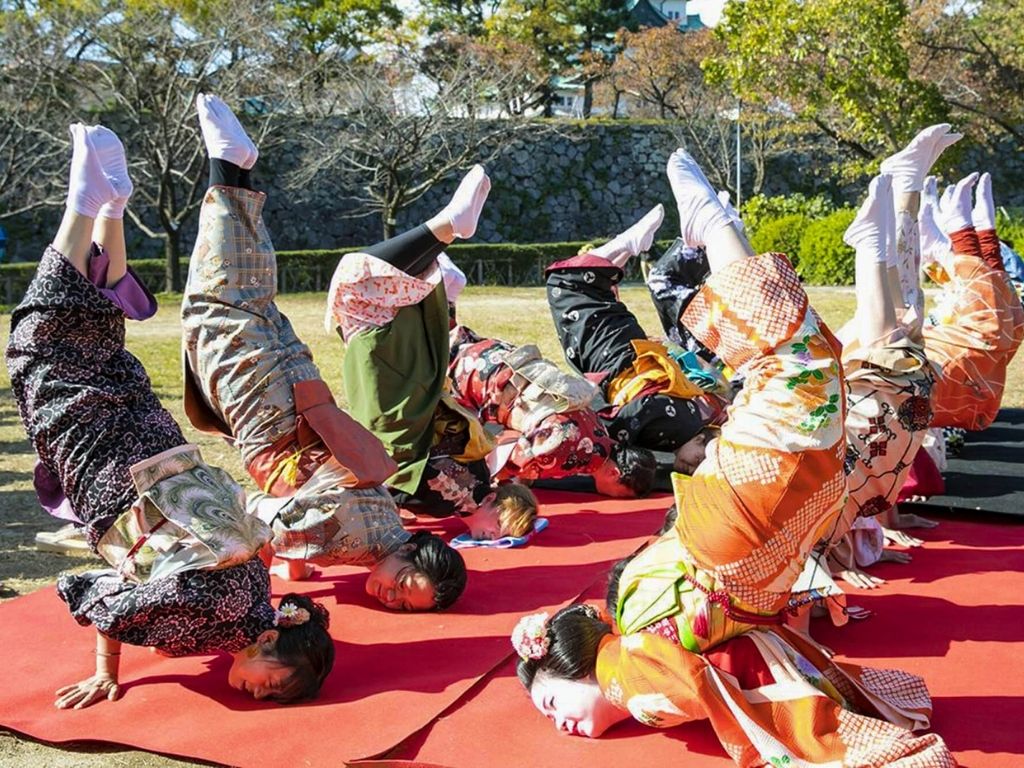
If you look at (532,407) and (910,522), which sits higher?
(532,407)

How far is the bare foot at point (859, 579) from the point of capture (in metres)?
3.92

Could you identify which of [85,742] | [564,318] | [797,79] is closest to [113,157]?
[85,742]

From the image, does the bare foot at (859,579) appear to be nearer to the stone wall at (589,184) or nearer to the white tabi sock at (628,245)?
the white tabi sock at (628,245)

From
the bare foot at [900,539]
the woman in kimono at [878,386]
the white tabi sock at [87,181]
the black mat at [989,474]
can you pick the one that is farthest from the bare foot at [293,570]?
the black mat at [989,474]

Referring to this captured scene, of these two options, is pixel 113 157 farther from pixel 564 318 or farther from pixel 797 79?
pixel 797 79

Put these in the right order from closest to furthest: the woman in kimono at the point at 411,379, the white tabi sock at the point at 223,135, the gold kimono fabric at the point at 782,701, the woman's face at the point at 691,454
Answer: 1. the gold kimono fabric at the point at 782,701
2. the white tabi sock at the point at 223,135
3. the woman in kimono at the point at 411,379
4. the woman's face at the point at 691,454

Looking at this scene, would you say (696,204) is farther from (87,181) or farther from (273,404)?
(273,404)

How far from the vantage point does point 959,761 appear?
2.65 metres

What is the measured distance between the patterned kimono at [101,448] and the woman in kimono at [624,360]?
2.79 metres

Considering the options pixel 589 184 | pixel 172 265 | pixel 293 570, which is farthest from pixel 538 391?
pixel 589 184

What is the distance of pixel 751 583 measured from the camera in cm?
266

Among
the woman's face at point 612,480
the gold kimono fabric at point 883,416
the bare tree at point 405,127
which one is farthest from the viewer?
the bare tree at point 405,127

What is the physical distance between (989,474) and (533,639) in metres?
3.39

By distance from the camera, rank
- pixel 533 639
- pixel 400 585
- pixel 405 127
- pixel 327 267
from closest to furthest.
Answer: pixel 533 639, pixel 400 585, pixel 327 267, pixel 405 127
